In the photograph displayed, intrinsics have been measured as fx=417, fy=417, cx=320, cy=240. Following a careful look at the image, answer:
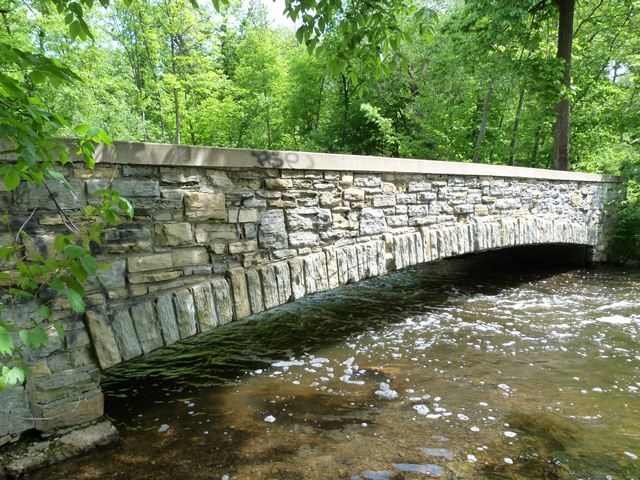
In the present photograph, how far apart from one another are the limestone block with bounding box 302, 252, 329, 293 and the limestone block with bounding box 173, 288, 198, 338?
3.59 ft

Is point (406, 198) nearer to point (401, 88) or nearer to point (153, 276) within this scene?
point (153, 276)

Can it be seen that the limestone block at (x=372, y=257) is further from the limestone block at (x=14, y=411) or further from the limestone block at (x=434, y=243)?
the limestone block at (x=14, y=411)

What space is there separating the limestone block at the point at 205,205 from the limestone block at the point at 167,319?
0.63 m

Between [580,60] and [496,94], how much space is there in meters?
2.17

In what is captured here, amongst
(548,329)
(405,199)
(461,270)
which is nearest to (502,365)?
(548,329)

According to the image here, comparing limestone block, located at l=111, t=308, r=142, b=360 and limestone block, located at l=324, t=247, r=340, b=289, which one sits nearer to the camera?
limestone block, located at l=111, t=308, r=142, b=360

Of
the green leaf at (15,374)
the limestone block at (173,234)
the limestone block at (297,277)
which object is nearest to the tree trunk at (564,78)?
the limestone block at (297,277)

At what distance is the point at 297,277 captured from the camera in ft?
12.2

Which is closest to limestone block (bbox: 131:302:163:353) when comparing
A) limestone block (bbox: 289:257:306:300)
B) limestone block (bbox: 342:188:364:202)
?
limestone block (bbox: 289:257:306:300)

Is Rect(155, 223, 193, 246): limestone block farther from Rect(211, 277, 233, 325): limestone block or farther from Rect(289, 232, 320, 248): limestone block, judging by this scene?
Rect(289, 232, 320, 248): limestone block

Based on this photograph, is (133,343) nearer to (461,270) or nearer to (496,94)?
(461,270)

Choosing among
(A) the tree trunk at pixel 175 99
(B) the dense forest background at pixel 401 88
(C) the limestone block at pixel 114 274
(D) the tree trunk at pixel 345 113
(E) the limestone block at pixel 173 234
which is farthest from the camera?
(D) the tree trunk at pixel 345 113

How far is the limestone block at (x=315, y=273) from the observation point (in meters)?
3.80

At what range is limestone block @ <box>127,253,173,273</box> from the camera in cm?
284
